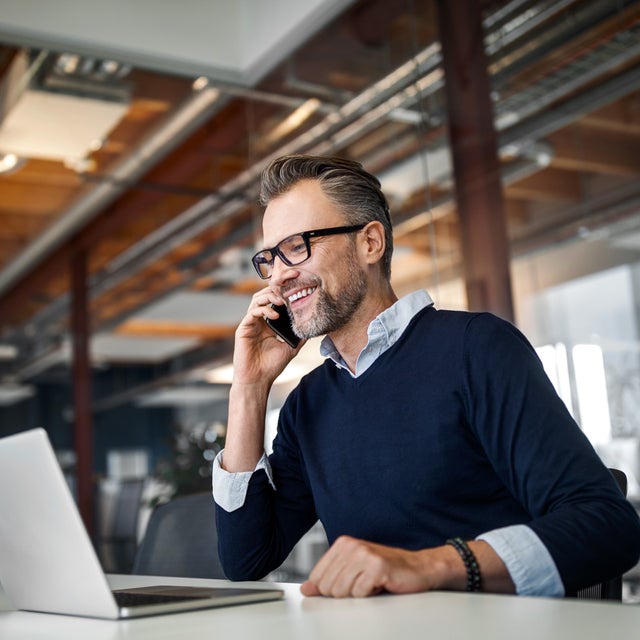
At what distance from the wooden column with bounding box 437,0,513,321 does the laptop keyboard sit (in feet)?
8.33

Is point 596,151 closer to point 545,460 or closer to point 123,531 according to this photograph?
point 545,460

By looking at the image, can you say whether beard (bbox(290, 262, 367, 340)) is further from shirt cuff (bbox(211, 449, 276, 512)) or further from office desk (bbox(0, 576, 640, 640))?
office desk (bbox(0, 576, 640, 640))

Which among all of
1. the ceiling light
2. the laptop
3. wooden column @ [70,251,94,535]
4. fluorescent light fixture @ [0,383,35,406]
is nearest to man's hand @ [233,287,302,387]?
the laptop

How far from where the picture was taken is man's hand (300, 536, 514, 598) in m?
1.17

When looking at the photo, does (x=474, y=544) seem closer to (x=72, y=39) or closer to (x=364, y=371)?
(x=364, y=371)

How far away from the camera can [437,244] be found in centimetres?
397

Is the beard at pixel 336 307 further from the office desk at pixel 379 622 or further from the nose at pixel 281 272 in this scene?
the office desk at pixel 379 622

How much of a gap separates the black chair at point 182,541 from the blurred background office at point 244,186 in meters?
1.72

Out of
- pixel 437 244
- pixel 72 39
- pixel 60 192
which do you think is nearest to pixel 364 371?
pixel 437 244

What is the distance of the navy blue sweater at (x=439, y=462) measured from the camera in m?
→ 1.34

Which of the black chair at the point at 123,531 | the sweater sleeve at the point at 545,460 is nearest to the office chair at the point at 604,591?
the sweater sleeve at the point at 545,460

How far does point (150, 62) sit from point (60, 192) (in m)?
1.97

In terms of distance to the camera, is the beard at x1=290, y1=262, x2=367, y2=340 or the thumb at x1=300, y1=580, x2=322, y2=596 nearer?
the thumb at x1=300, y1=580, x2=322, y2=596

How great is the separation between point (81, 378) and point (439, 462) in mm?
7147
